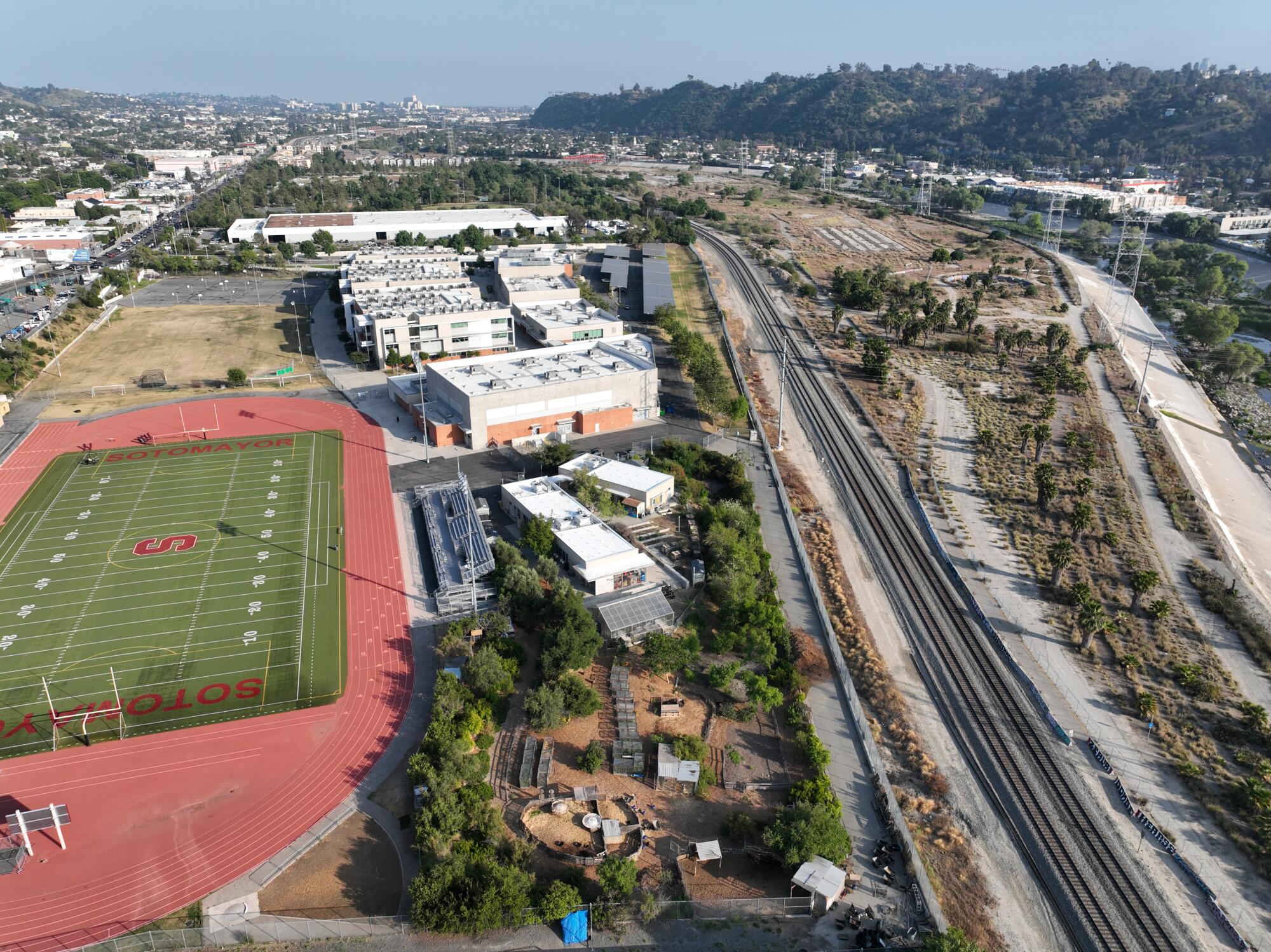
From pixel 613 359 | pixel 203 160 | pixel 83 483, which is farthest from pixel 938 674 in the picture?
pixel 203 160

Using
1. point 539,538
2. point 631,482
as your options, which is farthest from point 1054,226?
point 539,538

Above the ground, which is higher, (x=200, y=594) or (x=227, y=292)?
(x=227, y=292)

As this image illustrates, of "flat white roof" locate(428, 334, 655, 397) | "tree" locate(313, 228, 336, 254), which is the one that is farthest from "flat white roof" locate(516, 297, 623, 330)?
"tree" locate(313, 228, 336, 254)

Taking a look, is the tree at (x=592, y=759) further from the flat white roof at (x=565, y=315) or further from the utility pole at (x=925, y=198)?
the utility pole at (x=925, y=198)

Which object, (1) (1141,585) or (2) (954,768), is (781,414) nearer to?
(1) (1141,585)

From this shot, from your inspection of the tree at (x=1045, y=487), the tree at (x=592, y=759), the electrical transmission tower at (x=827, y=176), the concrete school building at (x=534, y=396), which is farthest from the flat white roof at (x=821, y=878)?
the electrical transmission tower at (x=827, y=176)
